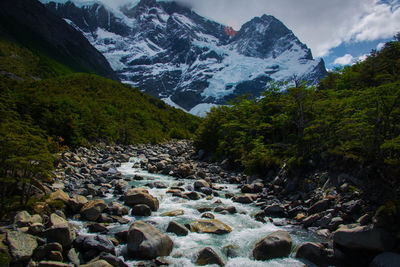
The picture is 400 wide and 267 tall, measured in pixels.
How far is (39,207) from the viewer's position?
27.7 ft

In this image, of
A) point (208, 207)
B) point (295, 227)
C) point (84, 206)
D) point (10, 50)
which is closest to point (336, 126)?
point (295, 227)

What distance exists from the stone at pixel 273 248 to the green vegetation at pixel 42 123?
25.3 ft

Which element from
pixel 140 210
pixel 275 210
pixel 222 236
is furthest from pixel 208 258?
pixel 275 210

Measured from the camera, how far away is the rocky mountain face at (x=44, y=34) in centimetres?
9725

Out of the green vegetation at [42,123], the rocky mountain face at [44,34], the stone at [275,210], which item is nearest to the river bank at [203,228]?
the stone at [275,210]

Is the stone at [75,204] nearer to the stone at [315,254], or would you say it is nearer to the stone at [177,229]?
the stone at [177,229]

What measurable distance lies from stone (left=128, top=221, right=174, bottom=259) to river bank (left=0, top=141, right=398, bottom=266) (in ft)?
0.09

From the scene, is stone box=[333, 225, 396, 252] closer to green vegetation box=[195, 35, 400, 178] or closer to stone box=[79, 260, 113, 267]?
green vegetation box=[195, 35, 400, 178]

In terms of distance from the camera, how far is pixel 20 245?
19.8 feet

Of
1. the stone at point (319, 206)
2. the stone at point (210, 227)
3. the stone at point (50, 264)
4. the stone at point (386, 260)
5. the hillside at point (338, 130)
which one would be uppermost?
the hillside at point (338, 130)

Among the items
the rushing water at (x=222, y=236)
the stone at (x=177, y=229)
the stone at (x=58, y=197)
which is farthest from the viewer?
the stone at (x=58, y=197)

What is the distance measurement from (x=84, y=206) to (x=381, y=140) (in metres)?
11.6

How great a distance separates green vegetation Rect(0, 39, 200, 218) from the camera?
8.02 meters

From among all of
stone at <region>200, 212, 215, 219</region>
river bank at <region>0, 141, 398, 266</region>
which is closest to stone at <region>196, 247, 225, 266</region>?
river bank at <region>0, 141, 398, 266</region>
